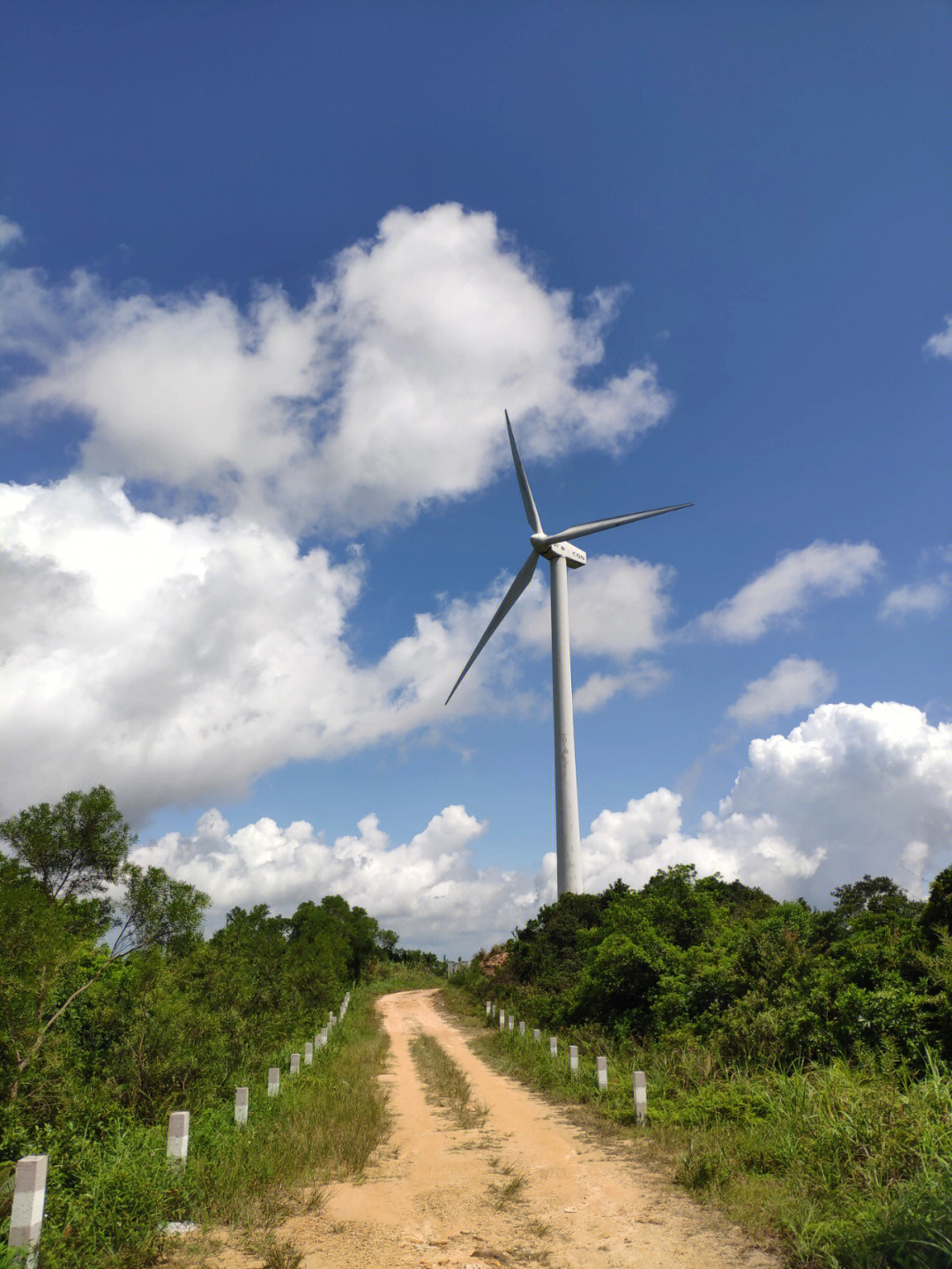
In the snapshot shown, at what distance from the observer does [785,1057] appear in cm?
1375

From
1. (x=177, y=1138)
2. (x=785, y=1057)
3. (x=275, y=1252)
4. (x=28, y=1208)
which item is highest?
(x=28, y=1208)

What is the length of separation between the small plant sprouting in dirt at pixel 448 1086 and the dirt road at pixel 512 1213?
45.8 inches

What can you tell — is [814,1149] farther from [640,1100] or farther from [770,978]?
[770,978]

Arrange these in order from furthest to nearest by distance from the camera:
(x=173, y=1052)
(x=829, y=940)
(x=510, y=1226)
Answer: (x=829, y=940), (x=173, y=1052), (x=510, y=1226)

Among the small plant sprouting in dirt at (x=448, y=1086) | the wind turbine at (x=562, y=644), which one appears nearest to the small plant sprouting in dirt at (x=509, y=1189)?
the small plant sprouting in dirt at (x=448, y=1086)

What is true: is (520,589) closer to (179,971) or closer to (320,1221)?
(179,971)

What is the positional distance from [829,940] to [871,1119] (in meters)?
9.90

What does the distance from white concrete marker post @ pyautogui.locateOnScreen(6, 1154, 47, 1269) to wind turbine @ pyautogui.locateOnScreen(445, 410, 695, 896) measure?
114 feet

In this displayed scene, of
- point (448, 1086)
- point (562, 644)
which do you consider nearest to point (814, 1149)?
point (448, 1086)

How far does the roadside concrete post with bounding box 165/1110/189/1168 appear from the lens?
845cm

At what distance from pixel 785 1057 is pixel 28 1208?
1228 centimetres

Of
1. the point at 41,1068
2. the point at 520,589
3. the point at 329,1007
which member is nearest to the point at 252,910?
the point at 329,1007

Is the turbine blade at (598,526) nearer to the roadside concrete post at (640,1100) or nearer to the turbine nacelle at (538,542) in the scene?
the turbine nacelle at (538,542)

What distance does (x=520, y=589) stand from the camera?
46344mm
